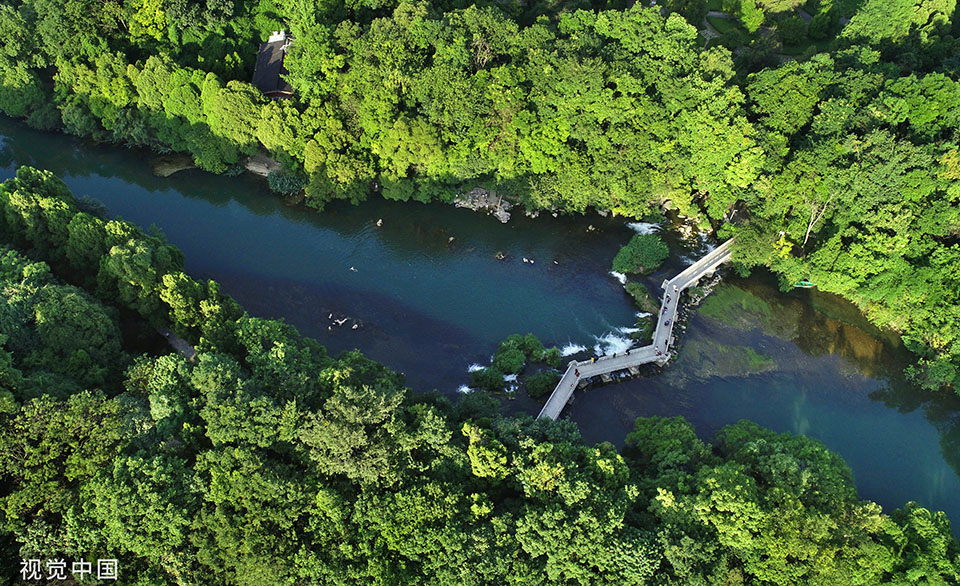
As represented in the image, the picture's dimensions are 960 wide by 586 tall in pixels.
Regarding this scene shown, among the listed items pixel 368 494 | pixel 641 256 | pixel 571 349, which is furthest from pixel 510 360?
pixel 368 494

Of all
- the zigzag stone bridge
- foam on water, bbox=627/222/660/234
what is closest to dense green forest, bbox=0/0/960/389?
foam on water, bbox=627/222/660/234

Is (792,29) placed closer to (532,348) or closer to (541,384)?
(532,348)

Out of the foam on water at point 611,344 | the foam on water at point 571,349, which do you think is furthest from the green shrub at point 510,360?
the foam on water at point 611,344

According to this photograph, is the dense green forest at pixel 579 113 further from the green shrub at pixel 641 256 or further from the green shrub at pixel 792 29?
the green shrub at pixel 792 29

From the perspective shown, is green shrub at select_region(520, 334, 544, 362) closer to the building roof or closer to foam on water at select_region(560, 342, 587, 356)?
foam on water at select_region(560, 342, 587, 356)

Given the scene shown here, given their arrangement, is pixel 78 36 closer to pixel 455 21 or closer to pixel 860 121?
pixel 455 21
